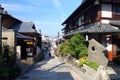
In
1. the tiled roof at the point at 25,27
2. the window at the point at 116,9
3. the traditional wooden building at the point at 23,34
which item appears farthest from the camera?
the tiled roof at the point at 25,27

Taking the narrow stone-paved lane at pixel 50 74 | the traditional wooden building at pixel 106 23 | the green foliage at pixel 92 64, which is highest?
the traditional wooden building at pixel 106 23

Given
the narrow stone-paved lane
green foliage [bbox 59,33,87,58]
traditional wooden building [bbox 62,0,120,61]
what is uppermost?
traditional wooden building [bbox 62,0,120,61]

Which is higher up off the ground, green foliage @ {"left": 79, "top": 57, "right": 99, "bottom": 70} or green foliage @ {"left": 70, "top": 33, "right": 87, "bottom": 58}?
green foliage @ {"left": 70, "top": 33, "right": 87, "bottom": 58}

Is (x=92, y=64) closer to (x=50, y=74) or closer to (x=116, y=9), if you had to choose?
(x=50, y=74)

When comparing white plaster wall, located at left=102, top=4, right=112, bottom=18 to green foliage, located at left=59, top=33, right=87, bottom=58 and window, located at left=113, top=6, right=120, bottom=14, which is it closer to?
window, located at left=113, top=6, right=120, bottom=14

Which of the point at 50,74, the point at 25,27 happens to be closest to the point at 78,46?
the point at 50,74

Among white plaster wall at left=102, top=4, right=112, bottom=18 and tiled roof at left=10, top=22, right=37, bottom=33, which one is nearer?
white plaster wall at left=102, top=4, right=112, bottom=18

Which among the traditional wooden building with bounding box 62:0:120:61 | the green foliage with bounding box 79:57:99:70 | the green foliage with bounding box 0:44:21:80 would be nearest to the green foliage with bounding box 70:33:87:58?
the traditional wooden building with bounding box 62:0:120:61

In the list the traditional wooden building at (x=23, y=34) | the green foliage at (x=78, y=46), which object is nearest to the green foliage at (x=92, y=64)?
the green foliage at (x=78, y=46)

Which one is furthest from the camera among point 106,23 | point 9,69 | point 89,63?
point 106,23

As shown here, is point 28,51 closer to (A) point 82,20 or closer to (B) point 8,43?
(A) point 82,20

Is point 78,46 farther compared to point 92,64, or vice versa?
point 78,46

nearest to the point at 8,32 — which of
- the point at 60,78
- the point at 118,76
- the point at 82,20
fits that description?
the point at 60,78

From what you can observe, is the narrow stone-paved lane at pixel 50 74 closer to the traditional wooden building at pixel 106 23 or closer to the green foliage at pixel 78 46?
the green foliage at pixel 78 46
